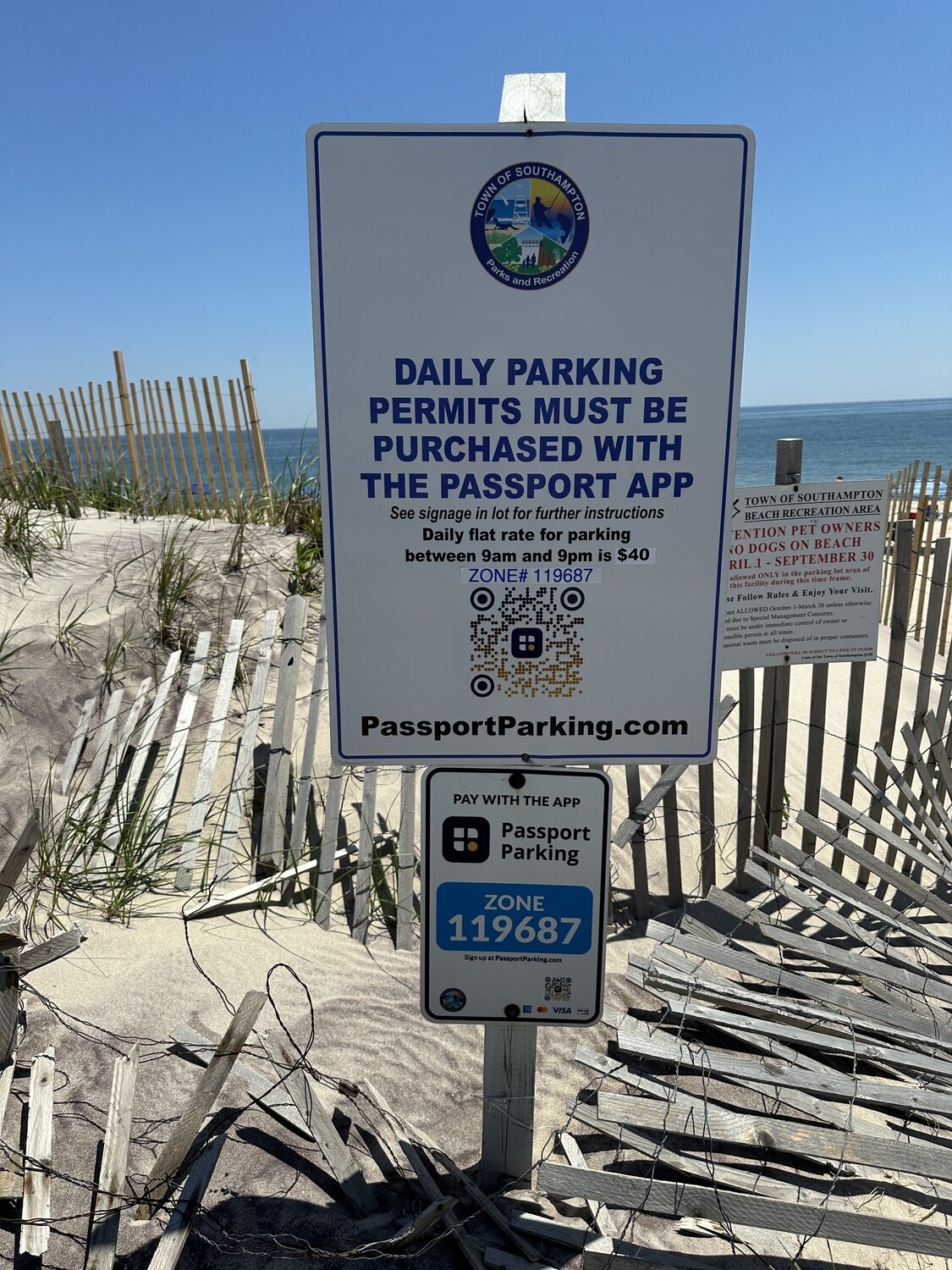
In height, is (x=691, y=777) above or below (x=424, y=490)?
below

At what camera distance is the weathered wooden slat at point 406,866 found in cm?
377

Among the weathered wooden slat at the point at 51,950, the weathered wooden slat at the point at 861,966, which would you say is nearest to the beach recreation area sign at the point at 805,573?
the weathered wooden slat at the point at 861,966

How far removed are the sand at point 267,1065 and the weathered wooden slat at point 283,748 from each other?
0.43 metres

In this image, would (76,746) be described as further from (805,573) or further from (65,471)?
(65,471)

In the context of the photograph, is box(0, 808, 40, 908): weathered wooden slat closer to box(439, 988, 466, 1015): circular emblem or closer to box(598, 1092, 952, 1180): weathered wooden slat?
box(439, 988, 466, 1015): circular emblem

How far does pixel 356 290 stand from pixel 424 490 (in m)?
0.41

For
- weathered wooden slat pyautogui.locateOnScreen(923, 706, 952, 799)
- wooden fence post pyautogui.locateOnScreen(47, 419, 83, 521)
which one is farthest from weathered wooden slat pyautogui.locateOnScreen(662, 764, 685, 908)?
wooden fence post pyautogui.locateOnScreen(47, 419, 83, 521)

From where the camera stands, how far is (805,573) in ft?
12.8

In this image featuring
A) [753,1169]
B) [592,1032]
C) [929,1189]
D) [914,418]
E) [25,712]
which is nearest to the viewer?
[929,1189]

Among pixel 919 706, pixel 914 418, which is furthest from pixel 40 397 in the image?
pixel 914 418

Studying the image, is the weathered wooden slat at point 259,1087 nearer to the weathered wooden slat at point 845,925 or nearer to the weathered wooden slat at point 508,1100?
the weathered wooden slat at point 508,1100

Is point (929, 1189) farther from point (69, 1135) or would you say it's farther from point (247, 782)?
point (247, 782)

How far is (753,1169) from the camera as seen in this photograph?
7.66 ft

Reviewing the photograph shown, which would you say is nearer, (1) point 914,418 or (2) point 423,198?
(2) point 423,198
